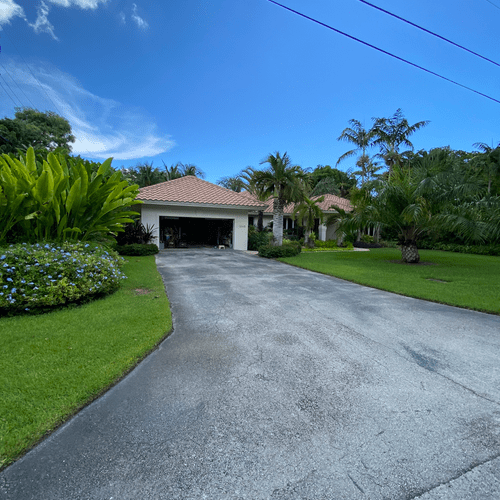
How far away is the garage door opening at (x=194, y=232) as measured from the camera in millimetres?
21438

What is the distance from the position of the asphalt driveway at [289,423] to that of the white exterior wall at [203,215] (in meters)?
14.5

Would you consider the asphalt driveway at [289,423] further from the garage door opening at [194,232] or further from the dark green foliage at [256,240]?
the garage door opening at [194,232]

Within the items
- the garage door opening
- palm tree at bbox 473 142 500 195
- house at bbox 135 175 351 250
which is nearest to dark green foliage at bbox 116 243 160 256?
house at bbox 135 175 351 250

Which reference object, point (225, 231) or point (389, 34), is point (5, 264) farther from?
point (225, 231)

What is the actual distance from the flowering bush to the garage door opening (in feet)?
46.8

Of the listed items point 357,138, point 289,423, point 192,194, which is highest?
point 357,138

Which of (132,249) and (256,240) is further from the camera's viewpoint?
(256,240)

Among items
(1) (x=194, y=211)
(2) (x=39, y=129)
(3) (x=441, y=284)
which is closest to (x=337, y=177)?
(1) (x=194, y=211)

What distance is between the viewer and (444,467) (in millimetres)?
2016

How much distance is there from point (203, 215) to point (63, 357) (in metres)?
16.1

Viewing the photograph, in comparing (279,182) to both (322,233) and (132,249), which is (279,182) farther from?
(322,233)

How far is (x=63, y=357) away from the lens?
11.6 feet

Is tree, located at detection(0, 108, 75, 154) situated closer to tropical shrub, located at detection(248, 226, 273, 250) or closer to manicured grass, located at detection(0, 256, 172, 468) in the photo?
tropical shrub, located at detection(248, 226, 273, 250)

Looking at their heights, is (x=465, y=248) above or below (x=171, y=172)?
below
